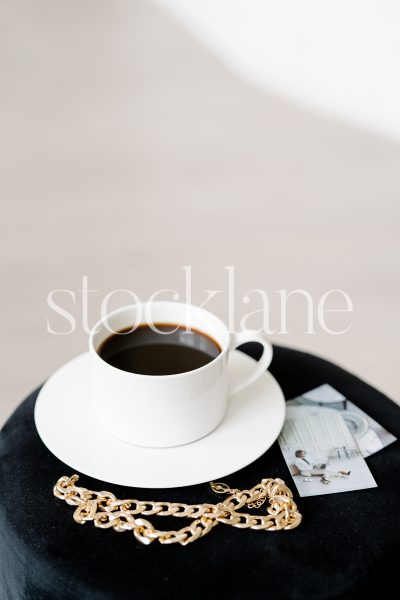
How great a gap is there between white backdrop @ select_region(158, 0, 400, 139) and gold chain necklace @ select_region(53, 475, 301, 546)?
102 inches

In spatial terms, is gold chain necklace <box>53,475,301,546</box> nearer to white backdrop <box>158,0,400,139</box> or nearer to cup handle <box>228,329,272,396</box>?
cup handle <box>228,329,272,396</box>

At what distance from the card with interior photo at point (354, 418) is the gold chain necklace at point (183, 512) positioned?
0.16 meters

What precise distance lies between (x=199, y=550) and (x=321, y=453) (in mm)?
223

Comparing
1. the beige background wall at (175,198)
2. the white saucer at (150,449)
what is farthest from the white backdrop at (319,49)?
the white saucer at (150,449)

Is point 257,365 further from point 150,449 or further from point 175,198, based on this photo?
point 175,198

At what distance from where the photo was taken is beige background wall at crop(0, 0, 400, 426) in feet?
6.72

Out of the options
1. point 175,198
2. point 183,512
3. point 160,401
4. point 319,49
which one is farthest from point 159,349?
point 319,49

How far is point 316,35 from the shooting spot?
3555mm

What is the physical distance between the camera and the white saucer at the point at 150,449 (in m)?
0.81

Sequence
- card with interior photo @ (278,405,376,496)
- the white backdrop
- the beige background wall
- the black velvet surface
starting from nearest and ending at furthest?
the black velvet surface < card with interior photo @ (278,405,376,496) < the beige background wall < the white backdrop

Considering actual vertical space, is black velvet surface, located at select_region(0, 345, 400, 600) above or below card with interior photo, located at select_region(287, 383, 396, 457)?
below

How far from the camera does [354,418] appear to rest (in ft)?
3.19

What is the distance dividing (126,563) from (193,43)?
361 centimetres

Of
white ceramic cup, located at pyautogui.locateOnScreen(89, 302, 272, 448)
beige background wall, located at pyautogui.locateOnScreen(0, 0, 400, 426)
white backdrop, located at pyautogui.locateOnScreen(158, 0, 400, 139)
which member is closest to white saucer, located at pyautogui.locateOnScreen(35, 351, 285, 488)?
white ceramic cup, located at pyautogui.locateOnScreen(89, 302, 272, 448)
